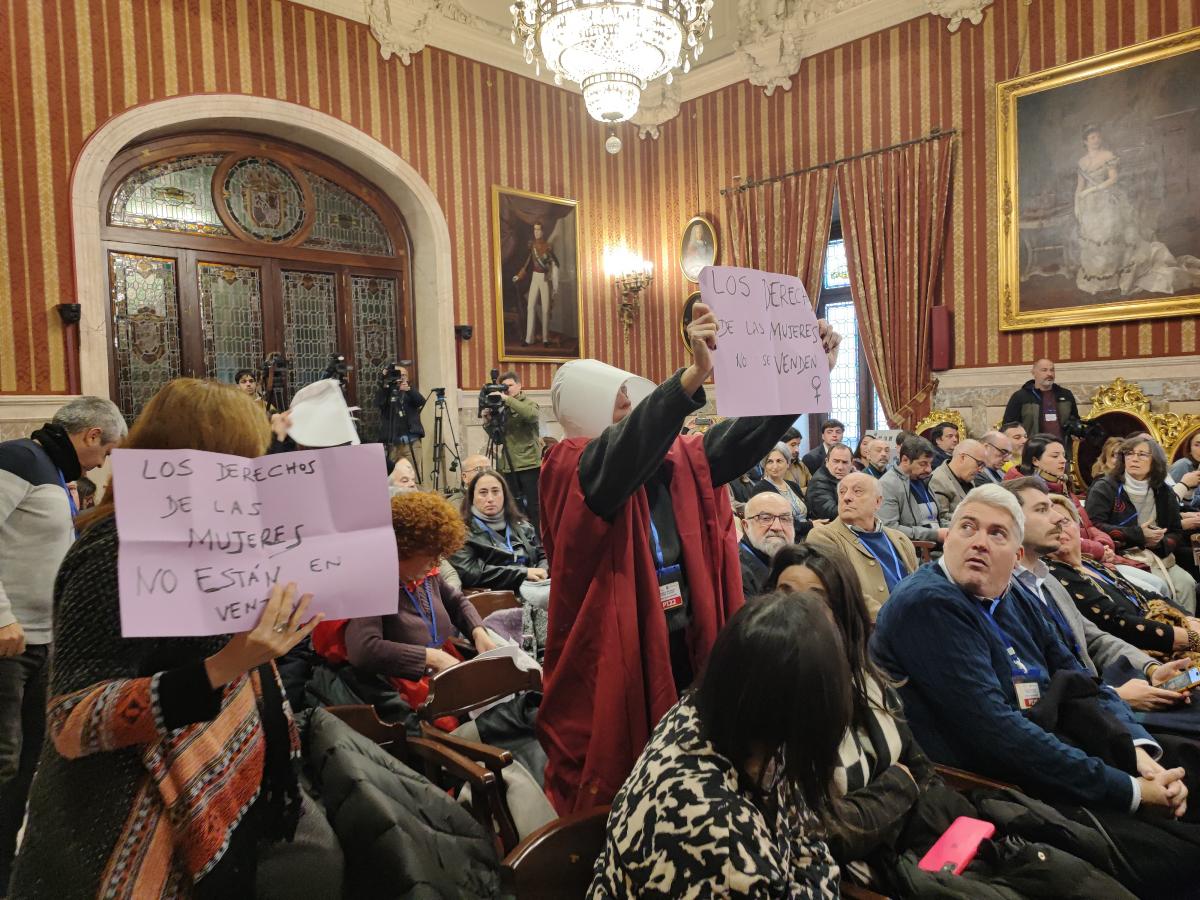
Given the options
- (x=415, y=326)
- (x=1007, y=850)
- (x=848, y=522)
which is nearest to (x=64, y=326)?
(x=415, y=326)

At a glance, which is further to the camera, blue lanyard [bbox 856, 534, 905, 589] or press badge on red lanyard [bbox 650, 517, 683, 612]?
blue lanyard [bbox 856, 534, 905, 589]

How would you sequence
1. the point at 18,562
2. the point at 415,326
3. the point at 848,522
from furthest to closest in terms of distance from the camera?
the point at 415,326 < the point at 848,522 < the point at 18,562

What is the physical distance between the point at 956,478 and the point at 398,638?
14.2ft

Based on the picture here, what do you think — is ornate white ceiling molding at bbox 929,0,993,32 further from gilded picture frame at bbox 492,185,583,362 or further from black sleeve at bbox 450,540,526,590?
black sleeve at bbox 450,540,526,590

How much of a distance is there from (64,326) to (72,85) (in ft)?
6.40

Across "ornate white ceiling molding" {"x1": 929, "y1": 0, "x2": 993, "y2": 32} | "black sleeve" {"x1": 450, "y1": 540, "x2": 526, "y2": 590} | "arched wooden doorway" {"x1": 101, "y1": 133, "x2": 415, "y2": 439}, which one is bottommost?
"black sleeve" {"x1": 450, "y1": 540, "x2": 526, "y2": 590}

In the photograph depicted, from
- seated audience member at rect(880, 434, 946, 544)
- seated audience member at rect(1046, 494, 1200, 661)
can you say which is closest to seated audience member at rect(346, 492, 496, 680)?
seated audience member at rect(1046, 494, 1200, 661)

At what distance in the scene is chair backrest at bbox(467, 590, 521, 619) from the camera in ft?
11.4

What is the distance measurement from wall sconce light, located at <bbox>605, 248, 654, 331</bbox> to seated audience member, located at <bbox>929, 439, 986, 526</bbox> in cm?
543

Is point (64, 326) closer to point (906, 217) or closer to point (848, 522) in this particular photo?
point (848, 522)

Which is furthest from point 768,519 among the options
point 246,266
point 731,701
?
point 246,266

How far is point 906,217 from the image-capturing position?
27.0 ft

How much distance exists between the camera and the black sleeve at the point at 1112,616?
2873mm

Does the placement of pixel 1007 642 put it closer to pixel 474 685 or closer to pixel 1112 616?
pixel 1112 616
